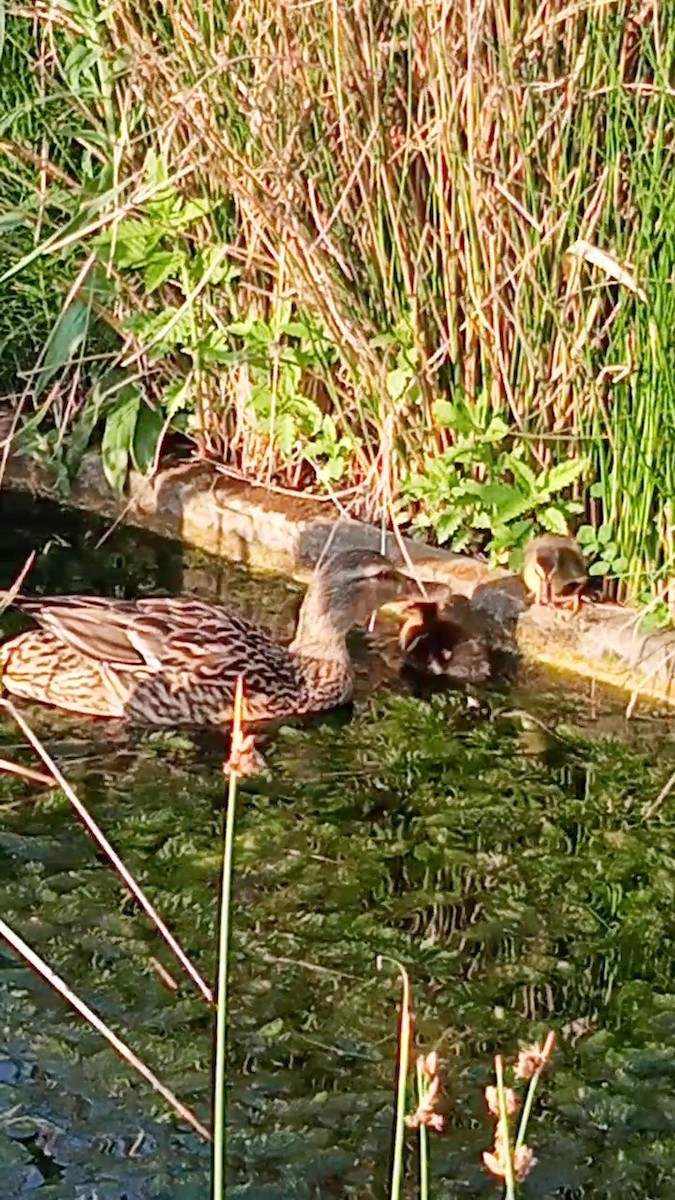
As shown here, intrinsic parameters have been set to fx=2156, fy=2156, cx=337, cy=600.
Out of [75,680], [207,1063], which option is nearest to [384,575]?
[75,680]

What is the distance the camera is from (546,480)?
605 centimetres

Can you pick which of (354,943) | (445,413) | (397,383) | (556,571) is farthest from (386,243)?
(354,943)

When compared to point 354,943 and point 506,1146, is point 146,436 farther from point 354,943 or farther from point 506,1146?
point 506,1146

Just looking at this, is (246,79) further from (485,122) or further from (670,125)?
(670,125)

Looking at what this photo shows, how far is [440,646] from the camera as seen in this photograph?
5.92 meters

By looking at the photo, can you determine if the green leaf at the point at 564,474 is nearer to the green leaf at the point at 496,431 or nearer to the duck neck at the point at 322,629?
the green leaf at the point at 496,431

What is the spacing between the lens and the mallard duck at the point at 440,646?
590 centimetres

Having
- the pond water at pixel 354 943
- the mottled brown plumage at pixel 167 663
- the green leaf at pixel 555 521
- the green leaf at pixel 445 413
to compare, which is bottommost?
the pond water at pixel 354 943

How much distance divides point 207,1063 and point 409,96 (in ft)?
9.93

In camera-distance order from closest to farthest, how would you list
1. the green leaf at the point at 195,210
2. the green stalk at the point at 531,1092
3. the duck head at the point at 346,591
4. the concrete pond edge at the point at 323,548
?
the green stalk at the point at 531,1092 < the concrete pond edge at the point at 323,548 < the duck head at the point at 346,591 < the green leaf at the point at 195,210

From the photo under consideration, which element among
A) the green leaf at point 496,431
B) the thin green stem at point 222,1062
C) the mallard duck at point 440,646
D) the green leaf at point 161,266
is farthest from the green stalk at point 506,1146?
the green leaf at point 161,266

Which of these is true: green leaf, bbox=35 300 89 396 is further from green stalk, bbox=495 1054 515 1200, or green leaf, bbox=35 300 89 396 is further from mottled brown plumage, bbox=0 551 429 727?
green stalk, bbox=495 1054 515 1200

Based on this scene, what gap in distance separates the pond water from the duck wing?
218 millimetres

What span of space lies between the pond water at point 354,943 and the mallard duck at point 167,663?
0.33 feet
